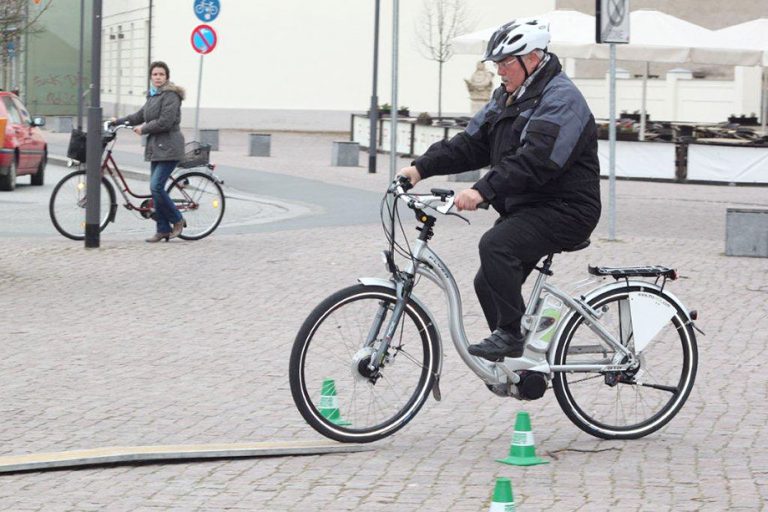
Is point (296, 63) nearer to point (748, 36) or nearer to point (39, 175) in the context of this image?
point (748, 36)

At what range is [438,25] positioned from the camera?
176ft

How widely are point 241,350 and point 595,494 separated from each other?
12.2 feet

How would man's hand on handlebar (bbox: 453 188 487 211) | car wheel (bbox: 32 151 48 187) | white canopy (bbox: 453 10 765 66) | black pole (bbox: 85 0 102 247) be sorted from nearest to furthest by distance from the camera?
man's hand on handlebar (bbox: 453 188 487 211) → black pole (bbox: 85 0 102 247) → car wheel (bbox: 32 151 48 187) → white canopy (bbox: 453 10 765 66)

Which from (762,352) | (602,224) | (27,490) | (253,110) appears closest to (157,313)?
(762,352)

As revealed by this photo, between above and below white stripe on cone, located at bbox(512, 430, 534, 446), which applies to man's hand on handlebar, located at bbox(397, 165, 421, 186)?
above

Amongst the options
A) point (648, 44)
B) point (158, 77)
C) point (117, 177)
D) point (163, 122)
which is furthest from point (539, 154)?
point (648, 44)

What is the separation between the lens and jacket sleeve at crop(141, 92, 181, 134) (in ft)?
48.5

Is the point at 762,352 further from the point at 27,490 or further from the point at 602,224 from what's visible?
the point at 602,224

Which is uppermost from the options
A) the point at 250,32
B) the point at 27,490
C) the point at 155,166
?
the point at 250,32

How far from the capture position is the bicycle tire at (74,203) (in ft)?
48.8

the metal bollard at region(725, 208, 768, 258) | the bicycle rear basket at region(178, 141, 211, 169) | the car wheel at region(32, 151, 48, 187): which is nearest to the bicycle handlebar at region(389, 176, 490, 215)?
the metal bollard at region(725, 208, 768, 258)

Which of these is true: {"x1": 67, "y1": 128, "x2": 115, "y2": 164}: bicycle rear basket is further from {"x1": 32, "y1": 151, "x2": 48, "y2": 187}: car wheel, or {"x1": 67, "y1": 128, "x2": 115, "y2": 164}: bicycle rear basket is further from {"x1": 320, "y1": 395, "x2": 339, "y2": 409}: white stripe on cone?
{"x1": 32, "y1": 151, "x2": 48, "y2": 187}: car wheel

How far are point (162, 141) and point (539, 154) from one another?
9.10 meters

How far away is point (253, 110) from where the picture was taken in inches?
2090
